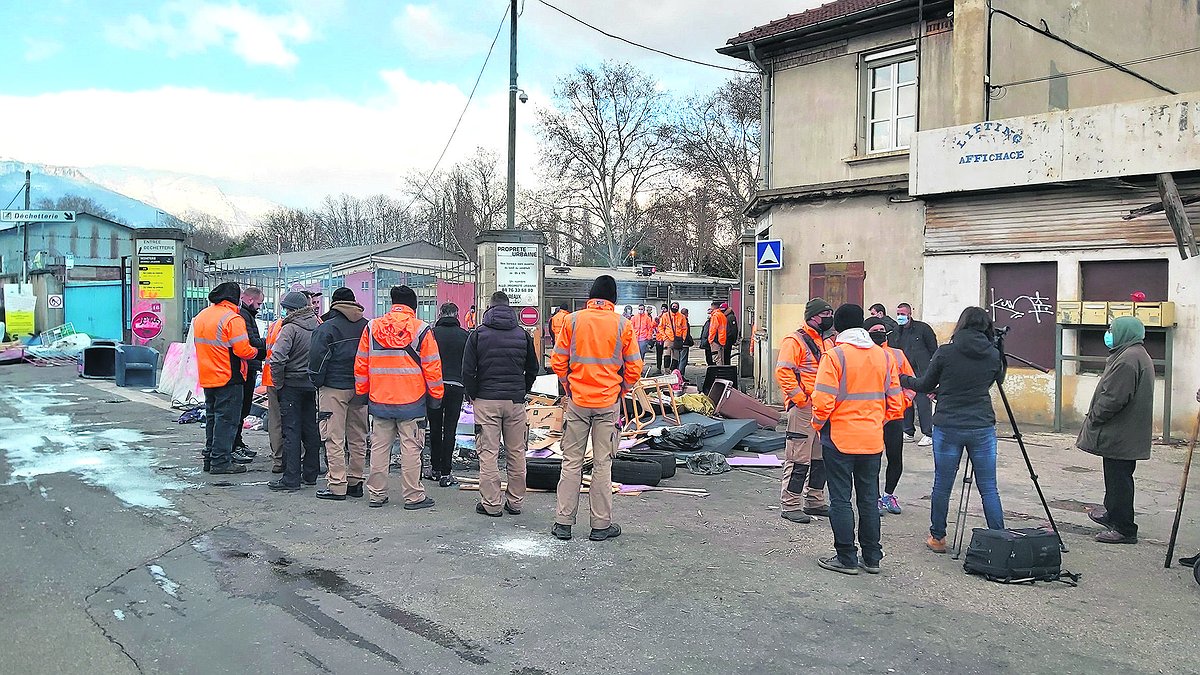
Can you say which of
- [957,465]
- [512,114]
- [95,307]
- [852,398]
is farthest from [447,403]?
[95,307]

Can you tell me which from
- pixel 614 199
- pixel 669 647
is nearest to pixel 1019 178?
pixel 669 647

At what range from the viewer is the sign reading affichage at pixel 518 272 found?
16438 mm

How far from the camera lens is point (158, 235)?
24.2 meters

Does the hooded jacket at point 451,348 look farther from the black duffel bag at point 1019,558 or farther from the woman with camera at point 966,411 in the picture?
the black duffel bag at point 1019,558

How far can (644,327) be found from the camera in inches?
903

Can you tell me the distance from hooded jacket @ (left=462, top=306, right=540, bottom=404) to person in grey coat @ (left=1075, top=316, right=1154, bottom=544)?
457cm

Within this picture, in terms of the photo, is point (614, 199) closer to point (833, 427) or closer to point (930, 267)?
point (930, 267)

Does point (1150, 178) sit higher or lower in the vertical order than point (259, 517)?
higher

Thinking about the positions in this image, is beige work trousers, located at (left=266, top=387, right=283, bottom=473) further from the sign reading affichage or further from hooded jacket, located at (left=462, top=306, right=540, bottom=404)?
the sign reading affichage

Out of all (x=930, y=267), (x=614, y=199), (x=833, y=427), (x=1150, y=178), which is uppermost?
(x=614, y=199)

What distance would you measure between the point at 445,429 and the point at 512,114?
9585mm

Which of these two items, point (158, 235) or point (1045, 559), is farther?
point (158, 235)

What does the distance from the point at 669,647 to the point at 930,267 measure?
416 inches

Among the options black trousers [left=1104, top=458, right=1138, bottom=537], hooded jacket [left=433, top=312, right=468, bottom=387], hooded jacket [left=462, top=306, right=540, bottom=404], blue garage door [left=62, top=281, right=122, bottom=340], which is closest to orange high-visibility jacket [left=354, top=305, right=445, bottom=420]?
hooded jacket [left=462, top=306, right=540, bottom=404]
